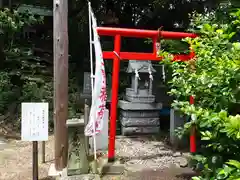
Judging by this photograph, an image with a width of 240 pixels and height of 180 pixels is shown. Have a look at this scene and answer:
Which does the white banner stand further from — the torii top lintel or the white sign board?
the white sign board

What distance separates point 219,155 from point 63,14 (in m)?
2.99

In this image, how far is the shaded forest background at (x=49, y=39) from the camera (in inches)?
284

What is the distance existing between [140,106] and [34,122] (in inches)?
123

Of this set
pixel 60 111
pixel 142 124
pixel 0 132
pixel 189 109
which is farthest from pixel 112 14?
pixel 189 109

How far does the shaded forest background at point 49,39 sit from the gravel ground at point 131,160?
6.06 feet

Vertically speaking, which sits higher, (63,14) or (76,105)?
(63,14)

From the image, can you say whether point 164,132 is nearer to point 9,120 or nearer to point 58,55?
point 58,55

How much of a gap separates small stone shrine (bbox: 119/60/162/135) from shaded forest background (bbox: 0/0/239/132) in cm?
169

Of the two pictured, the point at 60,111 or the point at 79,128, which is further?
the point at 60,111

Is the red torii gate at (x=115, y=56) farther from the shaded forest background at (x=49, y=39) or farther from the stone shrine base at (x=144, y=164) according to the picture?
the shaded forest background at (x=49, y=39)

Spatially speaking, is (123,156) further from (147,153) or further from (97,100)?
(97,100)

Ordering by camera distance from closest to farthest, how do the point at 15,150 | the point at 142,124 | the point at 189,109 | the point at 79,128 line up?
1. the point at 189,109
2. the point at 79,128
3. the point at 15,150
4. the point at 142,124

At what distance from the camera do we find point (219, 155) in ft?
6.70

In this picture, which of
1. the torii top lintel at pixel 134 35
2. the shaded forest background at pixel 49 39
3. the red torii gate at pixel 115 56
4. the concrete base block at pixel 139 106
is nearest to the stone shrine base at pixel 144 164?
the red torii gate at pixel 115 56
